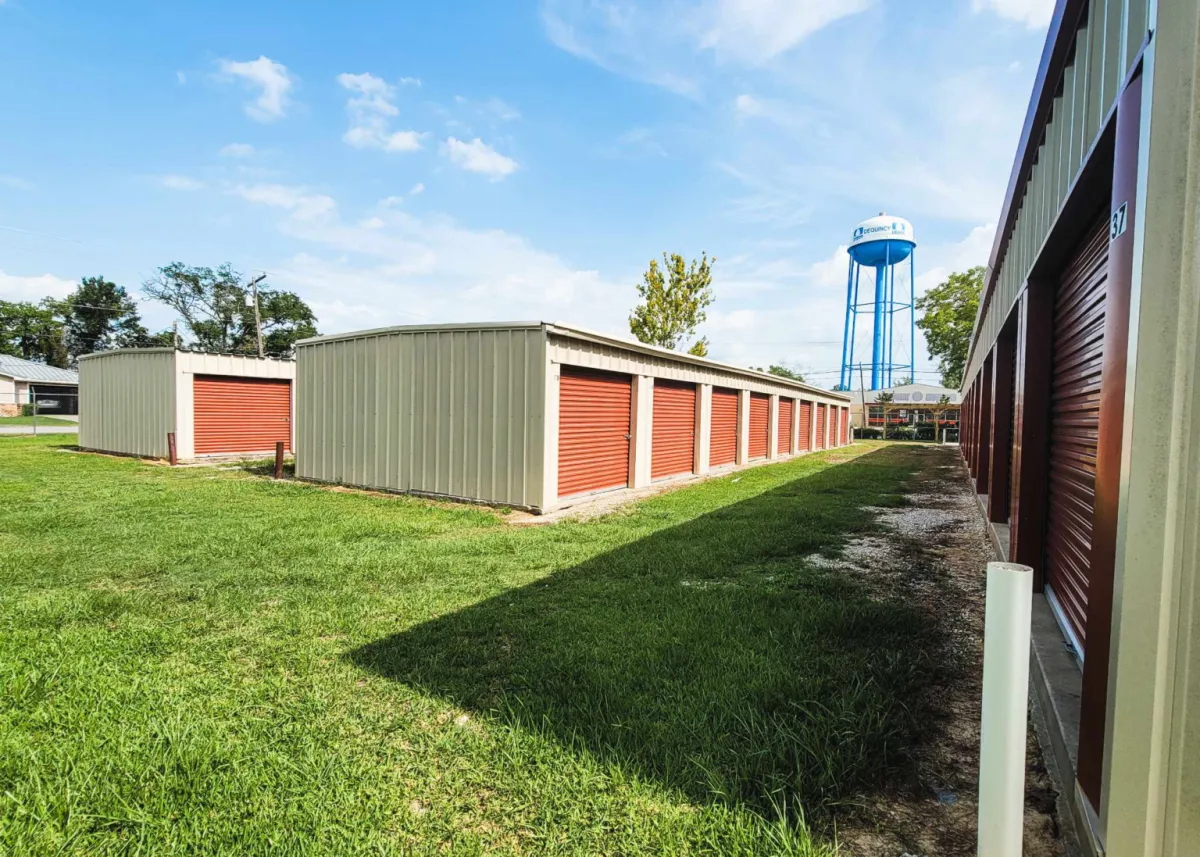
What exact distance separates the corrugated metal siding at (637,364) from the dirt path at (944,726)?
4.97 m

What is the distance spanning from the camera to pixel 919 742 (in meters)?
2.59

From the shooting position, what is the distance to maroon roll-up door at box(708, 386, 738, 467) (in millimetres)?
15812

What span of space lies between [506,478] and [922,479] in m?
10.4

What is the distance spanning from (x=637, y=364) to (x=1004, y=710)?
10.2m

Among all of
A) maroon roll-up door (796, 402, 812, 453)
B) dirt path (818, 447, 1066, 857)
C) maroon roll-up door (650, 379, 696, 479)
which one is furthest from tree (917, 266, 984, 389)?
dirt path (818, 447, 1066, 857)

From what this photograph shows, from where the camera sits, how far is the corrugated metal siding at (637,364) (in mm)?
9328

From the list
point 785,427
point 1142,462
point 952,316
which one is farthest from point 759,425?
point 952,316

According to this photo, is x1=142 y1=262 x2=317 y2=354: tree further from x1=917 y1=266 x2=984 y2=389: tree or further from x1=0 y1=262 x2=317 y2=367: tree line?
x1=917 y1=266 x2=984 y2=389: tree

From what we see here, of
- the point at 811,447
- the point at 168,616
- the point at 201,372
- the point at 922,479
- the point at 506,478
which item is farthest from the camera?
the point at 811,447

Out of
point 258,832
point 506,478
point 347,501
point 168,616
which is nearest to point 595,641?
point 258,832

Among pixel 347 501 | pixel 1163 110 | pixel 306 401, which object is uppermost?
pixel 1163 110

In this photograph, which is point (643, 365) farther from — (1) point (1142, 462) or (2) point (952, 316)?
(2) point (952, 316)

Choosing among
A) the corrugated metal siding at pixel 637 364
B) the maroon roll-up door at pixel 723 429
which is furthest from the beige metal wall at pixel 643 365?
the maroon roll-up door at pixel 723 429

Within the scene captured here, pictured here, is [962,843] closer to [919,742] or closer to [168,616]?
[919,742]
